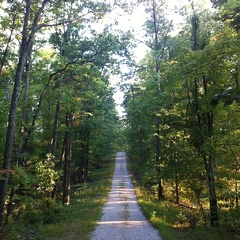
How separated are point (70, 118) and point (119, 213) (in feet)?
24.1

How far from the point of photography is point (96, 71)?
1175 centimetres

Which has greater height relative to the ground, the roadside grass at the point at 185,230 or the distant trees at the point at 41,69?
the distant trees at the point at 41,69

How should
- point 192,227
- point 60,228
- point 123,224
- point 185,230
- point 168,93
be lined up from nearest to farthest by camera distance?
point 185,230 < point 60,228 < point 192,227 < point 123,224 < point 168,93

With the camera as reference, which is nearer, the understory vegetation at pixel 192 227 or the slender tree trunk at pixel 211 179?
the understory vegetation at pixel 192 227

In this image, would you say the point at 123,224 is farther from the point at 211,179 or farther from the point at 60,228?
the point at 211,179

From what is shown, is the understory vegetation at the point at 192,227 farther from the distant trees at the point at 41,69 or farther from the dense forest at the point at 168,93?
the distant trees at the point at 41,69

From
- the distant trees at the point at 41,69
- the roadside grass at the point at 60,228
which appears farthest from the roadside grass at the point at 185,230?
the distant trees at the point at 41,69

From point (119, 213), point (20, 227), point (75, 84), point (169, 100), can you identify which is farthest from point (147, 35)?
point (20, 227)

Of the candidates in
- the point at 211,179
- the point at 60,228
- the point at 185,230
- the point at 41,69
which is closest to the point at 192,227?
the point at 185,230

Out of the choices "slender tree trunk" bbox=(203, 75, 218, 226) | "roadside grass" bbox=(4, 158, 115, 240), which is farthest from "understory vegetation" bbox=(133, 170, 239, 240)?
"roadside grass" bbox=(4, 158, 115, 240)

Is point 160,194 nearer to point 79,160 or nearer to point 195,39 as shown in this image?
point 195,39

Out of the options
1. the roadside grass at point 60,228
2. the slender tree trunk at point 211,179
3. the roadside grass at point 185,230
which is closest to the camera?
the roadside grass at point 185,230

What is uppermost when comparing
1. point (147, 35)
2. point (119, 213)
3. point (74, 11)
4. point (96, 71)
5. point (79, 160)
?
point (147, 35)

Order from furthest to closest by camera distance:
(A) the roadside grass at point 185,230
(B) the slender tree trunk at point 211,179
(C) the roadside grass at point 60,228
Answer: (B) the slender tree trunk at point 211,179, (C) the roadside grass at point 60,228, (A) the roadside grass at point 185,230
